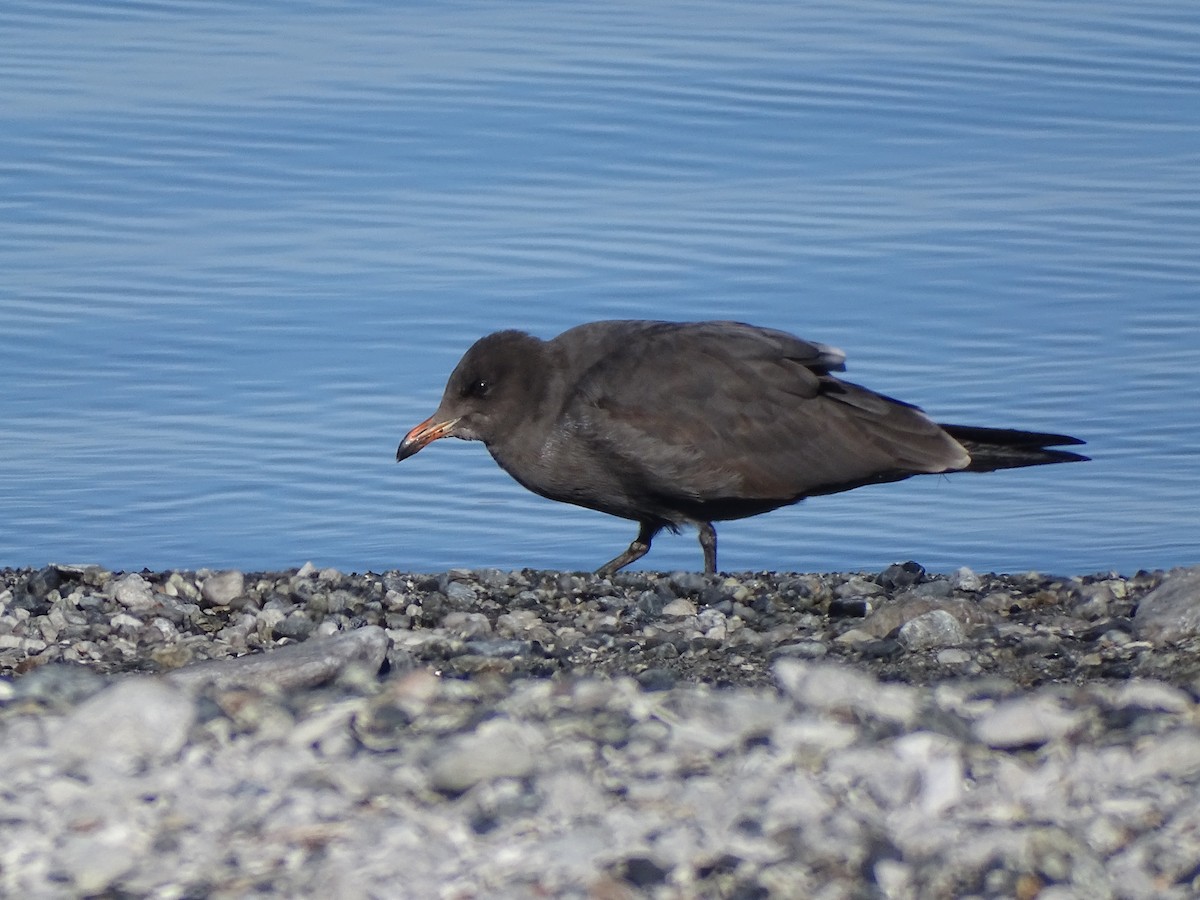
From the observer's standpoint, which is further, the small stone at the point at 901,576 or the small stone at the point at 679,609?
the small stone at the point at 901,576

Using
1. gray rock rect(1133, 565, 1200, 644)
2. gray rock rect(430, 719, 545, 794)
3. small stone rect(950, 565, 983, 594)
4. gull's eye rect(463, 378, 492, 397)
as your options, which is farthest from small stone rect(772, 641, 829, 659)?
gull's eye rect(463, 378, 492, 397)

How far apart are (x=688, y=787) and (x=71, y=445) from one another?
6983 millimetres

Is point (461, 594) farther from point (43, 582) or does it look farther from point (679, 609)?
point (43, 582)

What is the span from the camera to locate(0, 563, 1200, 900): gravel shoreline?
4586 millimetres

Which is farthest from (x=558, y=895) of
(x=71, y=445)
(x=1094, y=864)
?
(x=71, y=445)

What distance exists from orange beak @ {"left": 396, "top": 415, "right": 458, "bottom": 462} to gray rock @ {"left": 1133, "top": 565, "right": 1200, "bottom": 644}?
2.97 m

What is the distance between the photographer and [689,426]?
27.3 feet

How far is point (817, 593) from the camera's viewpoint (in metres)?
7.57

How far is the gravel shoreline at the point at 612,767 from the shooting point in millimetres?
4586

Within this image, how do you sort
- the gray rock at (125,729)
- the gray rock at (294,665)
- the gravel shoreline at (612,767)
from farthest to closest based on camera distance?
the gray rock at (294,665) → the gray rock at (125,729) → the gravel shoreline at (612,767)

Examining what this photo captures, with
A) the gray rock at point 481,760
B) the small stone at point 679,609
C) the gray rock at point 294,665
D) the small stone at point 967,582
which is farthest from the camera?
the small stone at point 967,582

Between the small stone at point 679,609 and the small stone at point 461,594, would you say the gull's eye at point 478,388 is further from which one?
the small stone at point 679,609

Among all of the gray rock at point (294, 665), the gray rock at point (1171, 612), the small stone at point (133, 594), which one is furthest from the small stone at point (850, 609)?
the small stone at point (133, 594)

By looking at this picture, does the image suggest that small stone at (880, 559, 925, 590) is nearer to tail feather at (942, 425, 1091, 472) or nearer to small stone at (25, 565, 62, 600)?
tail feather at (942, 425, 1091, 472)
